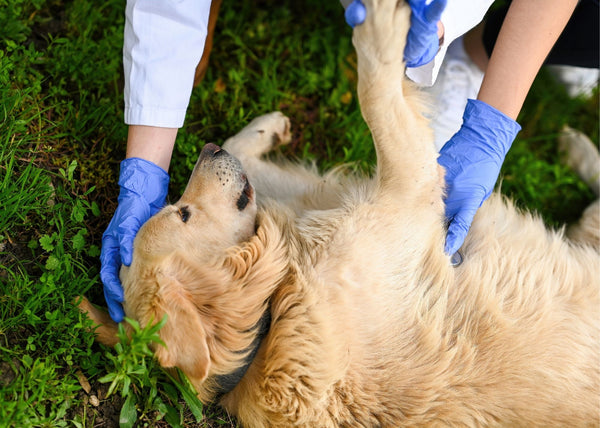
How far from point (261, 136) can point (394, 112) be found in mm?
1098

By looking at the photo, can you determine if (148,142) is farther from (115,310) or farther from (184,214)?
(115,310)

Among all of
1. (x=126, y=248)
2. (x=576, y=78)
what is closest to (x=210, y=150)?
(x=126, y=248)

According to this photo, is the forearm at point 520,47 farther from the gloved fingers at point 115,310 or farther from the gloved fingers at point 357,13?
the gloved fingers at point 115,310

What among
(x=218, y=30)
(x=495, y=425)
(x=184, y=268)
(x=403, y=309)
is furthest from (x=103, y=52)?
(x=495, y=425)

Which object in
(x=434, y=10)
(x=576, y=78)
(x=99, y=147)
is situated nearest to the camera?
(x=434, y=10)

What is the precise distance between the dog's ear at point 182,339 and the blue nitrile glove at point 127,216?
332 mm

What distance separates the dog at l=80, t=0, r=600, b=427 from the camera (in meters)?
2.17

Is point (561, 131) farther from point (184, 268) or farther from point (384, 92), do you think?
point (184, 268)

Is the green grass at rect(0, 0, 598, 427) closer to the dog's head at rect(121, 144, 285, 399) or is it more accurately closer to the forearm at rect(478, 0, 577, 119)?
the dog's head at rect(121, 144, 285, 399)

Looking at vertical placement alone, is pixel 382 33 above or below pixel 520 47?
below

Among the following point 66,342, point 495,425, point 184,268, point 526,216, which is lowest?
point 66,342

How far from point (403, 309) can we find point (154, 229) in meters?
1.18

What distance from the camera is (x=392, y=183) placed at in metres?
2.37

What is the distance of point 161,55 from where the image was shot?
8.12 feet
